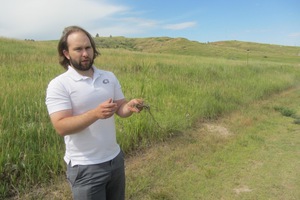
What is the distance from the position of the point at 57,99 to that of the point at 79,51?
15.3 inches

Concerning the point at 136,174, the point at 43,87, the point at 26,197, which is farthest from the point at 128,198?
the point at 43,87

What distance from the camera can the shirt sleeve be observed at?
205 cm

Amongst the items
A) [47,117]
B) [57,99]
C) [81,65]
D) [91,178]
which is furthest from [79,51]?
[47,117]

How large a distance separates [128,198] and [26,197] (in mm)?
1213

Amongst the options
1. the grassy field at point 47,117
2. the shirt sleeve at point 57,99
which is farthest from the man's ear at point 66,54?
the grassy field at point 47,117

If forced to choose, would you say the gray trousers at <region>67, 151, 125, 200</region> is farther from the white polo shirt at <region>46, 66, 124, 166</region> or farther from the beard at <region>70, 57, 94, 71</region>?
the beard at <region>70, 57, 94, 71</region>

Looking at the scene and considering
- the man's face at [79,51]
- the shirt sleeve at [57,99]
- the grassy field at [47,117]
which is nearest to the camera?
the shirt sleeve at [57,99]

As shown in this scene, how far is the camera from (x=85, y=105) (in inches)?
85.3

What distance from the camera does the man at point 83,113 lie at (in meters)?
2.07

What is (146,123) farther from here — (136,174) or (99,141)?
(99,141)

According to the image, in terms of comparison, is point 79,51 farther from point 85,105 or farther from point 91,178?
point 91,178

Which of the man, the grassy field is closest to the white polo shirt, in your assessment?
the man

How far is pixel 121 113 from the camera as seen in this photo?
252 centimetres

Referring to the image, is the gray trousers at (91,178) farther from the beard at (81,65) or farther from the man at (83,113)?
the beard at (81,65)
